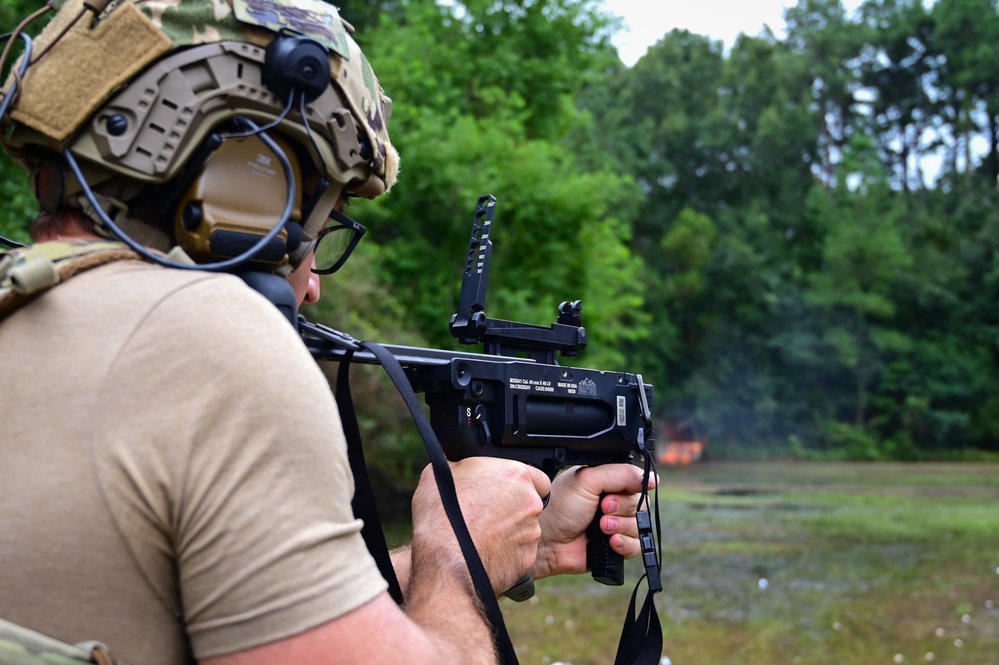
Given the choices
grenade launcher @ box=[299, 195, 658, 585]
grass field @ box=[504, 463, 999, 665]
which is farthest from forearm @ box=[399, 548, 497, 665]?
grass field @ box=[504, 463, 999, 665]

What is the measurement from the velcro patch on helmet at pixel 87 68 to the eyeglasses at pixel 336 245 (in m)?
0.64

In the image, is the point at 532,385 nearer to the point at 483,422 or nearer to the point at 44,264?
the point at 483,422

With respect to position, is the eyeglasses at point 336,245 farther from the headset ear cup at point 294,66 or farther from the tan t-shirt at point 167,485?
the tan t-shirt at point 167,485

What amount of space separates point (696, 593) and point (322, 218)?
31.5ft

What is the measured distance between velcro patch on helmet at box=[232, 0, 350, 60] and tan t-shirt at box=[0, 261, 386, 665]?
20.8 inches

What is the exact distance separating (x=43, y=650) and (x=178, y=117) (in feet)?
2.49

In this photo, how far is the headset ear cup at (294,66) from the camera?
1548 mm

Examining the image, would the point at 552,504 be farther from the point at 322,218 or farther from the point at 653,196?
the point at 653,196

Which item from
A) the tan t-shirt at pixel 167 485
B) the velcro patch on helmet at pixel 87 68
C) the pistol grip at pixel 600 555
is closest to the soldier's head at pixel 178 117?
the velcro patch on helmet at pixel 87 68

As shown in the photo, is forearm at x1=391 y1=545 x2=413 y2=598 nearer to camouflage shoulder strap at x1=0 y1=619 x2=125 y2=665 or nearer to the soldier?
the soldier

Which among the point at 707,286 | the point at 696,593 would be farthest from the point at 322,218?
the point at 707,286

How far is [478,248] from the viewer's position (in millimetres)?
2680

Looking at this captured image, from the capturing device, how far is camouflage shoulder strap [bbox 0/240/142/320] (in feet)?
4.21

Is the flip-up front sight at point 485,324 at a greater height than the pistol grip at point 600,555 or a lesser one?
greater
